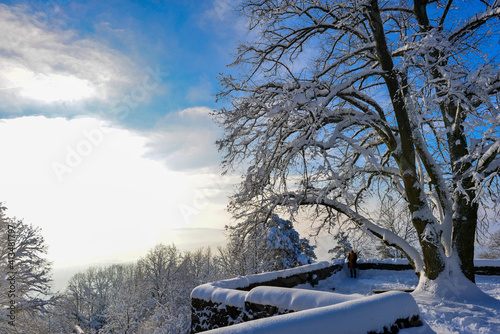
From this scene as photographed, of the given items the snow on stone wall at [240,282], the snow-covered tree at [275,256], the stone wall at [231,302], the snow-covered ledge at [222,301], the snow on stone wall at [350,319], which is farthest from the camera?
the snow-covered tree at [275,256]

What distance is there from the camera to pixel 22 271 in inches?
731

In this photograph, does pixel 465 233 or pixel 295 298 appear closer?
pixel 295 298

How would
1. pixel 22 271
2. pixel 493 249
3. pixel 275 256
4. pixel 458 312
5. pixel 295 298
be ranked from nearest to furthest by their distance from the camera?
pixel 295 298 → pixel 458 312 → pixel 22 271 → pixel 275 256 → pixel 493 249

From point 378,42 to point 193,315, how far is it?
30.7 ft

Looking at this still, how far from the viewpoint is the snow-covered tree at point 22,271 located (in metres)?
17.2

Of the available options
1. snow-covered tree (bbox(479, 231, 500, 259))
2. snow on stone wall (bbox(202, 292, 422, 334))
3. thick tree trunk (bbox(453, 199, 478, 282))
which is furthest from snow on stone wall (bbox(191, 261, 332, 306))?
snow-covered tree (bbox(479, 231, 500, 259))

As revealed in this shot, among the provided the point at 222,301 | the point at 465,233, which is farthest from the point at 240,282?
the point at 465,233

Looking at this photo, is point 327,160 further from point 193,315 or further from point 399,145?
point 193,315

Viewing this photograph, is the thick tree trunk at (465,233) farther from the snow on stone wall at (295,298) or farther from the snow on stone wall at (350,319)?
the snow on stone wall at (295,298)

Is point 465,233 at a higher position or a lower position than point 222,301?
higher

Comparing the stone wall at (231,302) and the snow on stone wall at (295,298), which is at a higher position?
the snow on stone wall at (295,298)

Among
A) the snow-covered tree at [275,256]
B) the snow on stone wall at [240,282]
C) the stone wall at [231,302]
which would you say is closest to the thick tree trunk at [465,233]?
the stone wall at [231,302]

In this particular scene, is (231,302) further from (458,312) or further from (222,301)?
(458,312)

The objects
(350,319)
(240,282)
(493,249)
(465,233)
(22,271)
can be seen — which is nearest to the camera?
(350,319)
